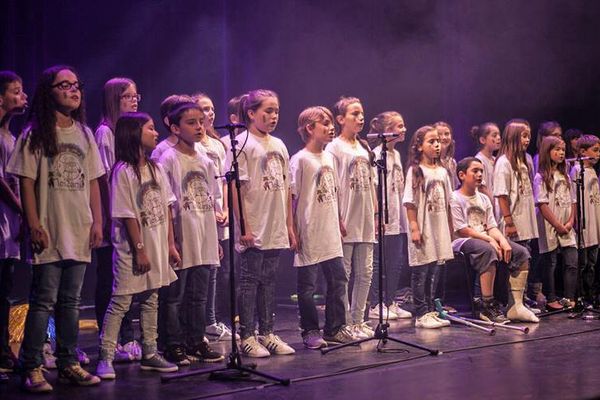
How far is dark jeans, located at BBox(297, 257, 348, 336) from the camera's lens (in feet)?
18.2

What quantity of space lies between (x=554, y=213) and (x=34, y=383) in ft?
16.2

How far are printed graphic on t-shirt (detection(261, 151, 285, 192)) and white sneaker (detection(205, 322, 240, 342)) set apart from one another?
1208 millimetres

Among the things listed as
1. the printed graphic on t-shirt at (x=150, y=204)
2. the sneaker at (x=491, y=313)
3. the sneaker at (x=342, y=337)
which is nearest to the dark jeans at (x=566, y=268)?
the sneaker at (x=491, y=313)

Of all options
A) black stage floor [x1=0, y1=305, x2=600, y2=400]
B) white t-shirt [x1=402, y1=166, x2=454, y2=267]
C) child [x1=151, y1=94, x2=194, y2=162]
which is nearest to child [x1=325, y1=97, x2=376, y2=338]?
black stage floor [x1=0, y1=305, x2=600, y2=400]

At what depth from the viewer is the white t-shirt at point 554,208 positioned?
7.47 m

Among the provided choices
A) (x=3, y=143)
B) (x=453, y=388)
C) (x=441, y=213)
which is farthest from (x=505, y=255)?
(x=3, y=143)

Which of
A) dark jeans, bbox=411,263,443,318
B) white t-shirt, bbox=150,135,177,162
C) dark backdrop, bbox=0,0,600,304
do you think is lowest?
dark jeans, bbox=411,263,443,318

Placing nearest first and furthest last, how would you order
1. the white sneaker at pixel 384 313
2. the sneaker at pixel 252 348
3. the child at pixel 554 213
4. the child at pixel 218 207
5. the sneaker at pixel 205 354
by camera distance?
the sneaker at pixel 205 354
the sneaker at pixel 252 348
the child at pixel 218 207
the white sneaker at pixel 384 313
the child at pixel 554 213

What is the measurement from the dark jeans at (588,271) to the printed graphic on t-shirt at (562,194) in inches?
19.0

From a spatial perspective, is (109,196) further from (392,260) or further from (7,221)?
(392,260)

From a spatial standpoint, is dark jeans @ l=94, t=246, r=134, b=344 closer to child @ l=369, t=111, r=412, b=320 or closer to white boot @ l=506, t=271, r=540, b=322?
child @ l=369, t=111, r=412, b=320

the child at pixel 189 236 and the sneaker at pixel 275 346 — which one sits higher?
the child at pixel 189 236

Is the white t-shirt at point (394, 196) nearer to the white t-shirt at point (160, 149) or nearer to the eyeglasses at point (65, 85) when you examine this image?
the white t-shirt at point (160, 149)

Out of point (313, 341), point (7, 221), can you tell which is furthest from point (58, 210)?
point (313, 341)
